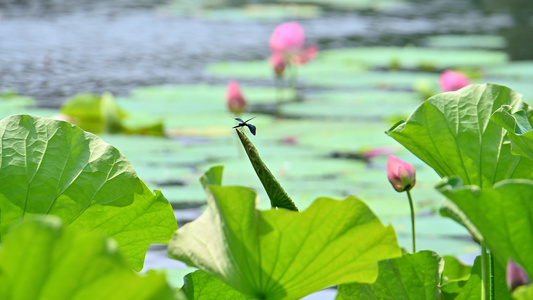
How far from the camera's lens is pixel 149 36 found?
4730mm

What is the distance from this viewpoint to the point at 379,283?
481mm

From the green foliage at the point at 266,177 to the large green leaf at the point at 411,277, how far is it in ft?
0.31

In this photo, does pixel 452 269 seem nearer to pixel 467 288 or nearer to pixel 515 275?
pixel 467 288

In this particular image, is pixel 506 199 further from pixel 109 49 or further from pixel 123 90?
pixel 109 49

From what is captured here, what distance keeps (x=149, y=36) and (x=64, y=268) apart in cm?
459

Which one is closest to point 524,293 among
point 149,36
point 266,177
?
point 266,177

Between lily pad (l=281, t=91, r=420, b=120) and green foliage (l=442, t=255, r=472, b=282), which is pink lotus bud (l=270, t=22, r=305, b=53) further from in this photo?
green foliage (l=442, t=255, r=472, b=282)

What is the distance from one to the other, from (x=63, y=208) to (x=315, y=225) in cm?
16

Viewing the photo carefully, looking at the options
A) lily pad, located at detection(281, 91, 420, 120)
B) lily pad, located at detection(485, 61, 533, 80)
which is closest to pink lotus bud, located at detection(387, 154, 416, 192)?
lily pad, located at detection(281, 91, 420, 120)

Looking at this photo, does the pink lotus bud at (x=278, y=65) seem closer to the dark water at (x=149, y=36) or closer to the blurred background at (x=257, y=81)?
the blurred background at (x=257, y=81)

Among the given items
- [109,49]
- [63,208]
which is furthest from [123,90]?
[63,208]

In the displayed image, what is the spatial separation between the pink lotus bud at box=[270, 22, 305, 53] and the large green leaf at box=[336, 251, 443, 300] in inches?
105

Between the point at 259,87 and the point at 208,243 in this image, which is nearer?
the point at 208,243

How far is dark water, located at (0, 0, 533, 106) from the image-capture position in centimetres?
360
